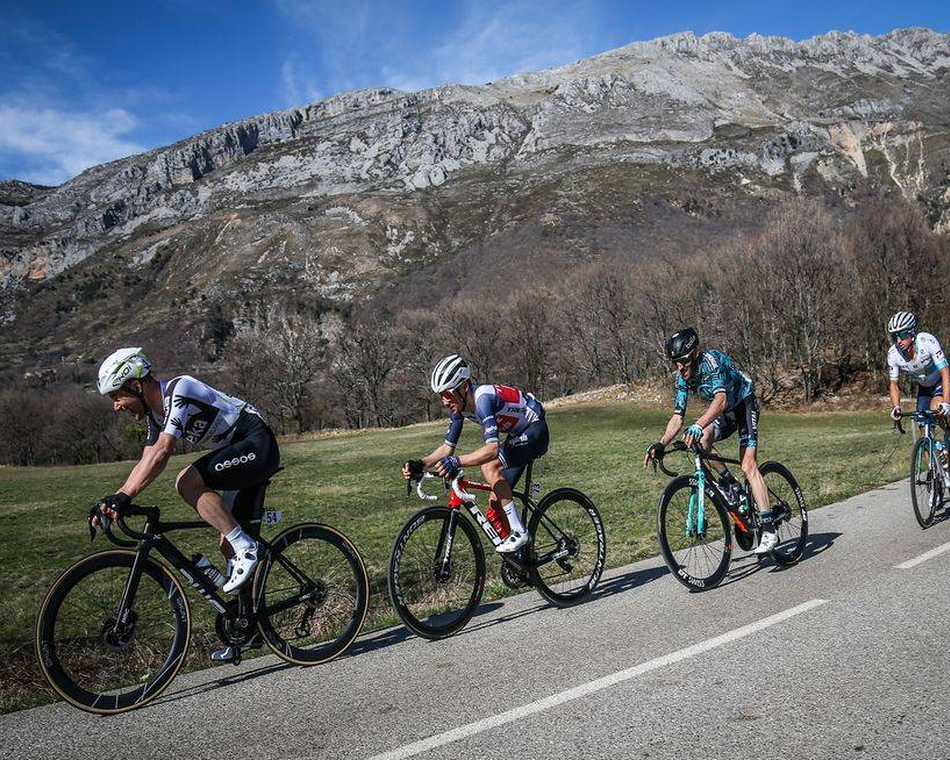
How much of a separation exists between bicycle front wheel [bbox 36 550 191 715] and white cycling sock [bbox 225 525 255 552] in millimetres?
500

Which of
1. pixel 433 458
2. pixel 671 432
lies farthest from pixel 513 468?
pixel 671 432

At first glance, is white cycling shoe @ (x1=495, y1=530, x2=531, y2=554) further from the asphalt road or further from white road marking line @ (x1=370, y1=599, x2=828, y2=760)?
white road marking line @ (x1=370, y1=599, x2=828, y2=760)

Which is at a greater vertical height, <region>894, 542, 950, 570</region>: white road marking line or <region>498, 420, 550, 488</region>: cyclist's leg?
<region>498, 420, 550, 488</region>: cyclist's leg

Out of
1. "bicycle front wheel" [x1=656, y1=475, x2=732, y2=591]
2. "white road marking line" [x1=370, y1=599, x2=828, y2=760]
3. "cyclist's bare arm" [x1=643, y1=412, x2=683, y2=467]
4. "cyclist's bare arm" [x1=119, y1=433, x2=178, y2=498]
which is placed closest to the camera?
"white road marking line" [x1=370, y1=599, x2=828, y2=760]

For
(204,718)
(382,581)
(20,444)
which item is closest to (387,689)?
(204,718)

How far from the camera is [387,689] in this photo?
490 cm

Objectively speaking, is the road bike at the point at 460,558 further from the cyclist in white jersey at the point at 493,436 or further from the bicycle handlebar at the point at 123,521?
the bicycle handlebar at the point at 123,521

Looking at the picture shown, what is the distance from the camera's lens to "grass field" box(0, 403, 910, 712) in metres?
8.91

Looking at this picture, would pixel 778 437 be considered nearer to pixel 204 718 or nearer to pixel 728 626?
pixel 728 626

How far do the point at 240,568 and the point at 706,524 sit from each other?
180 inches

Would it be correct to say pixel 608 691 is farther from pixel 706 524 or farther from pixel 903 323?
pixel 903 323

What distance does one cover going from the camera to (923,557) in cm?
717

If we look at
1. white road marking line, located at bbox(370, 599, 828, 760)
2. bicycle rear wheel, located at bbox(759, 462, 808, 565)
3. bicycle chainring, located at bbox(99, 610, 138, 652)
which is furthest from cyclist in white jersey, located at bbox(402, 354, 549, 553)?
bicycle rear wheel, located at bbox(759, 462, 808, 565)

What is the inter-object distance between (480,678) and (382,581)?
14.4ft
